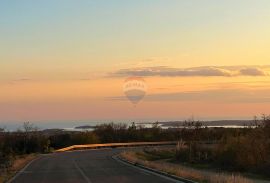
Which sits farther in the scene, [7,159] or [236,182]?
[7,159]

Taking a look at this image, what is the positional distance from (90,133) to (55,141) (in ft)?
23.7

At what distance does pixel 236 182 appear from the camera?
20.9 metres

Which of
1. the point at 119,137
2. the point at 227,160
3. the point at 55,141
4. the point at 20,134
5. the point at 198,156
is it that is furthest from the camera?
the point at 119,137

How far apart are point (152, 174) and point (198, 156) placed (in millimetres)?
22903

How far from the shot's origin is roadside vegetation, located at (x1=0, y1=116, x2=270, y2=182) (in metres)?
38.7

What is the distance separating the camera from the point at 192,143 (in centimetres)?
5362

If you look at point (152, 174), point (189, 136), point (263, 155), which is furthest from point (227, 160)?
point (152, 174)

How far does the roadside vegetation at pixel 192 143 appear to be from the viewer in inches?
1522

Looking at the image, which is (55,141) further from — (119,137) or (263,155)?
(263,155)

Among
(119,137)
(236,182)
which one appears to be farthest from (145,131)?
(236,182)

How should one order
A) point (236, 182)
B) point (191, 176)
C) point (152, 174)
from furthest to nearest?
point (152, 174) → point (191, 176) → point (236, 182)

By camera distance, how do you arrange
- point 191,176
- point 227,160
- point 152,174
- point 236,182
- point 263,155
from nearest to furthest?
point 236,182 < point 191,176 < point 152,174 < point 263,155 < point 227,160

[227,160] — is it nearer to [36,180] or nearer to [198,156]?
[198,156]

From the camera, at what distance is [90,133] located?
89.7 metres
